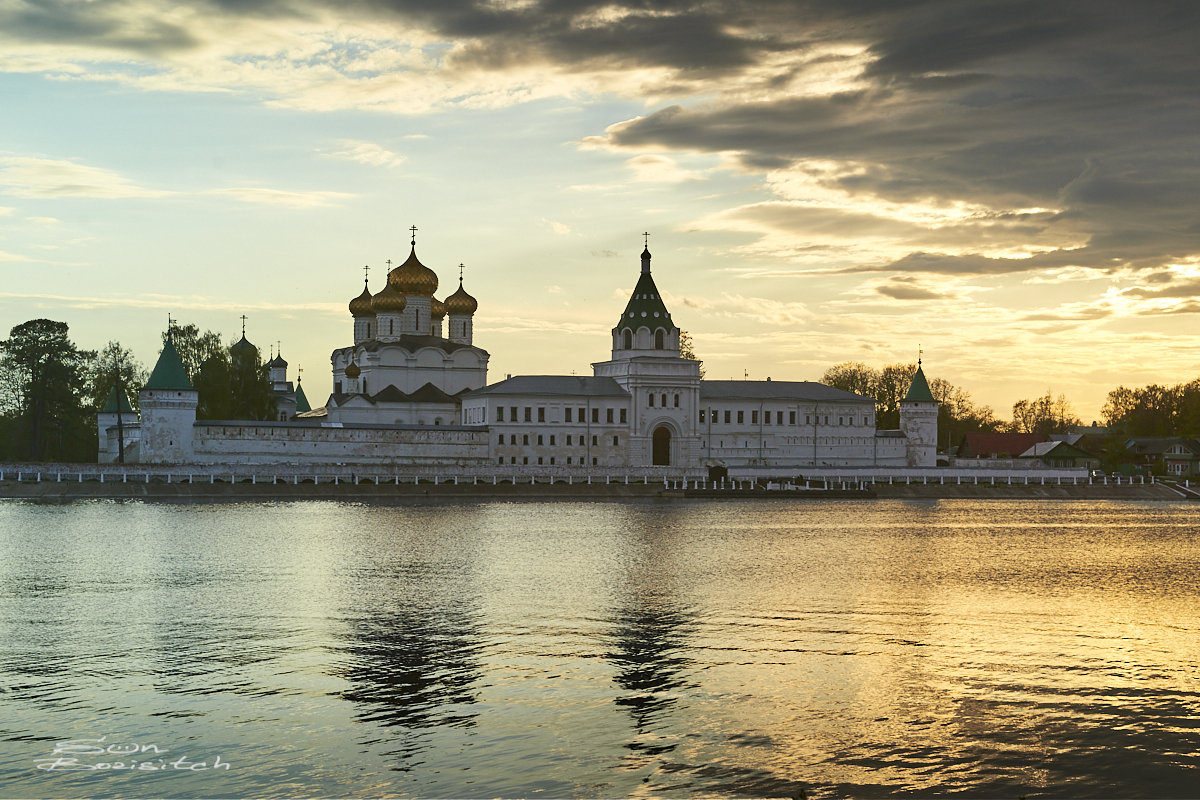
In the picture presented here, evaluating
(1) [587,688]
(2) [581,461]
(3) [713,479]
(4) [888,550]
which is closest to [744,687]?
(1) [587,688]

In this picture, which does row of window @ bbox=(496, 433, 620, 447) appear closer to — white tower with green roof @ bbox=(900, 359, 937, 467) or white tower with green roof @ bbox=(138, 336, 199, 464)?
white tower with green roof @ bbox=(138, 336, 199, 464)

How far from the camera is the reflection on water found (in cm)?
1443

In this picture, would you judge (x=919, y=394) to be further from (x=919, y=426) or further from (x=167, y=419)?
(x=167, y=419)

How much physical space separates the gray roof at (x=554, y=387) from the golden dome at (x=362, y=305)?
533 inches

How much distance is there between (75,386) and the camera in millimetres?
73750

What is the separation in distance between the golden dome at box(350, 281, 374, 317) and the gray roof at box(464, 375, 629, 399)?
533 inches

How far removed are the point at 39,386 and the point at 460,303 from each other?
28.9 m

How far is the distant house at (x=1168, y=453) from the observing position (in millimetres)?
100250

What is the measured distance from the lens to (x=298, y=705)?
1725 cm

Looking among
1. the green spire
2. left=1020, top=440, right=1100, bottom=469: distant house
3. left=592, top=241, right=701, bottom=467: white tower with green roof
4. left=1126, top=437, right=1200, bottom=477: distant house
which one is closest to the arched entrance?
left=592, top=241, right=701, bottom=467: white tower with green roof

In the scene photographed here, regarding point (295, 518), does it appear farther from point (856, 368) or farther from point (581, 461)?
point (856, 368)

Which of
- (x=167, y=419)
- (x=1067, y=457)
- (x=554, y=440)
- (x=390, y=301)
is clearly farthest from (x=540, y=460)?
(x=1067, y=457)

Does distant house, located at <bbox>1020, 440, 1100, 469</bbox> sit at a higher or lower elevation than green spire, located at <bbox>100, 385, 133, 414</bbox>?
lower

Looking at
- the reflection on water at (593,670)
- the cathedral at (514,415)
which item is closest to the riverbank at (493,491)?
the cathedral at (514,415)
